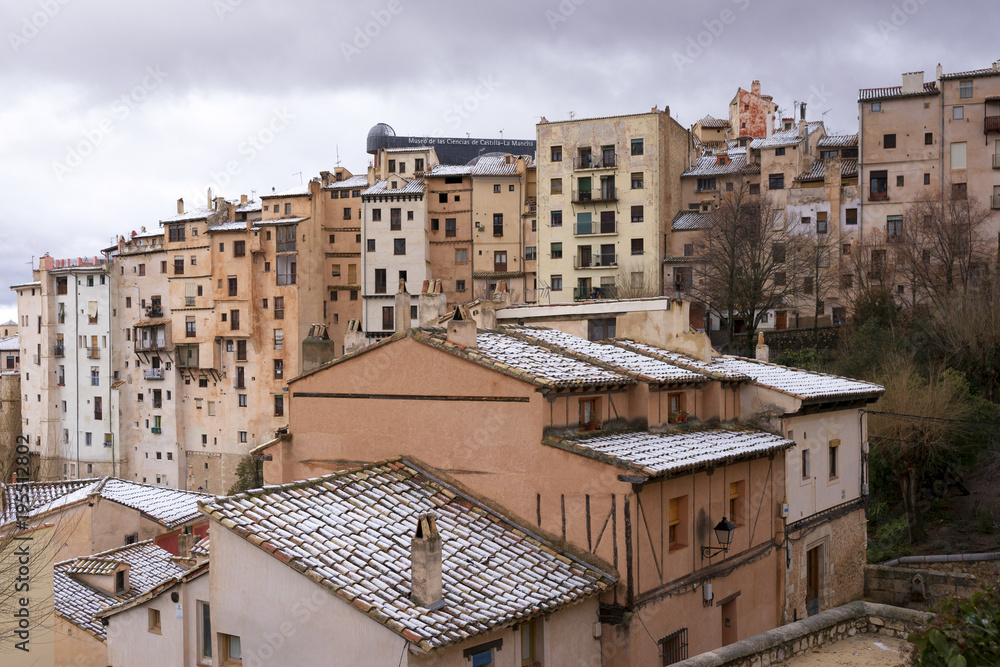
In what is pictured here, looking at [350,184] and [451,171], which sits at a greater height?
[451,171]

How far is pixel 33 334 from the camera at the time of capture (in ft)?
261

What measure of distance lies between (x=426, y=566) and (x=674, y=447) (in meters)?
5.64

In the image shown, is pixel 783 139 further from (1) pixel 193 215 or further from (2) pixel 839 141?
(1) pixel 193 215

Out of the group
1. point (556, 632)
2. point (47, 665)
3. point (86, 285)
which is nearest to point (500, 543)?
point (556, 632)

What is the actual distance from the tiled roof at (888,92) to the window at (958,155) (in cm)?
328

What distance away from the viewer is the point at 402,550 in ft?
39.7

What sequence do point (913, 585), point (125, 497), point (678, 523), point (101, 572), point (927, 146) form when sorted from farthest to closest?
point (927, 146)
point (125, 497)
point (101, 572)
point (913, 585)
point (678, 523)

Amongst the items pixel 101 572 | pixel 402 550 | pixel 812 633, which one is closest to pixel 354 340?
pixel 402 550

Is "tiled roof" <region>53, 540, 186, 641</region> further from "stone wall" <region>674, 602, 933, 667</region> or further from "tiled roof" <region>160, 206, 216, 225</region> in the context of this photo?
"tiled roof" <region>160, 206, 216, 225</region>

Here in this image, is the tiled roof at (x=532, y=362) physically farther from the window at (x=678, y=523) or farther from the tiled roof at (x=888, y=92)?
the tiled roof at (x=888, y=92)

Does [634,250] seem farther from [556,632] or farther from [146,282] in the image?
[556,632]

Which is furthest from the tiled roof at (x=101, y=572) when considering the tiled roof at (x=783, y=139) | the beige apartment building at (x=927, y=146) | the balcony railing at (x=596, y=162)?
the tiled roof at (x=783, y=139)

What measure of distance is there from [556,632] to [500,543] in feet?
5.17

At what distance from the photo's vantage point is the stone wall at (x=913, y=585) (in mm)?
18516
